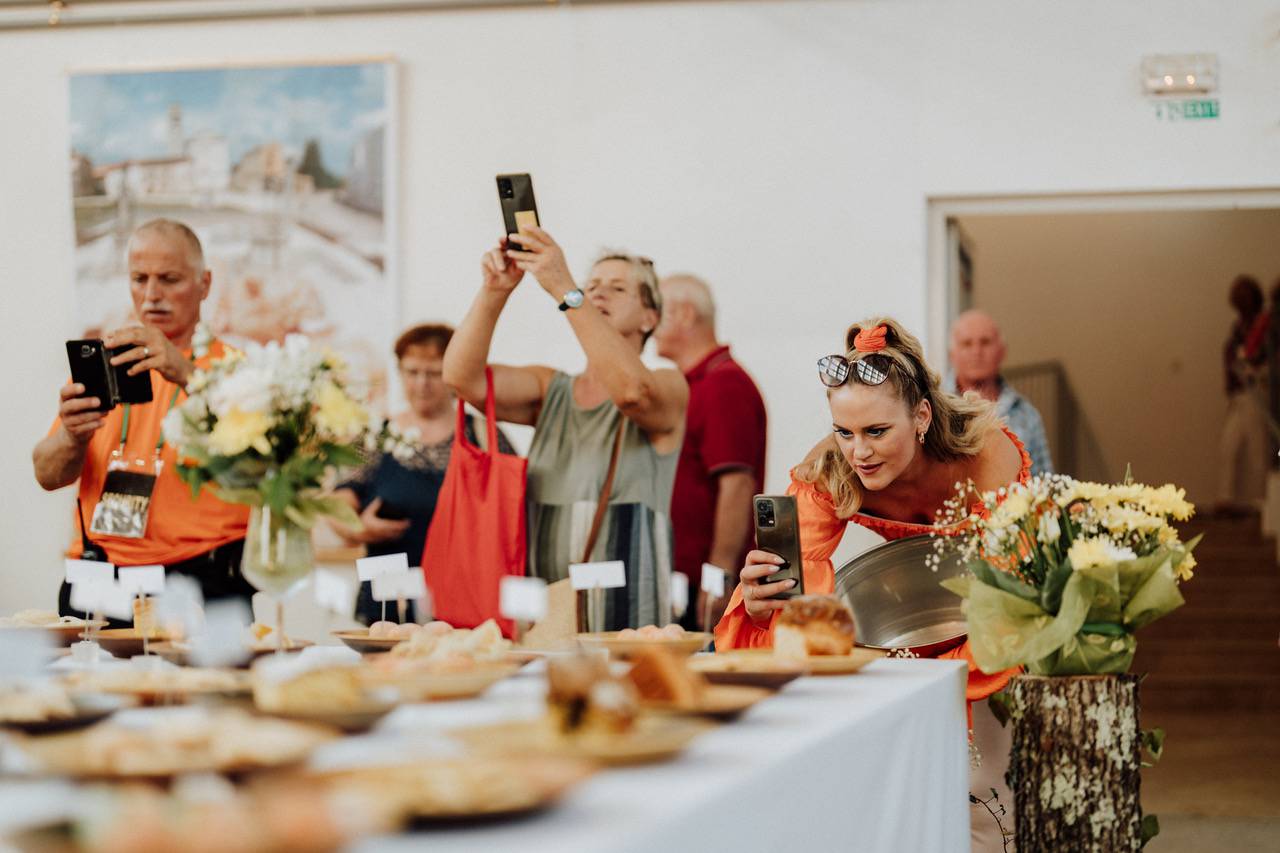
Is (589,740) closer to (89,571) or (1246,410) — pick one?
(89,571)

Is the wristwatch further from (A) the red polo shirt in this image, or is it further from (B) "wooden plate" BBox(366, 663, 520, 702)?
(B) "wooden plate" BBox(366, 663, 520, 702)

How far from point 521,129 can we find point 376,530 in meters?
2.01

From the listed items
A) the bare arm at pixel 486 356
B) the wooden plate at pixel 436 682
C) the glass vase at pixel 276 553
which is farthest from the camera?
the bare arm at pixel 486 356

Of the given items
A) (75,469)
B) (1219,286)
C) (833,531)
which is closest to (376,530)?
(75,469)

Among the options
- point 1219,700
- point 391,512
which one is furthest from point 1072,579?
point 1219,700

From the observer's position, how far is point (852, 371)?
2.67 metres

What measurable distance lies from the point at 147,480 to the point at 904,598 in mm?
1478

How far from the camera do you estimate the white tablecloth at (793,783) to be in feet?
3.59

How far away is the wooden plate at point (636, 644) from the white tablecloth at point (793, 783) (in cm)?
23

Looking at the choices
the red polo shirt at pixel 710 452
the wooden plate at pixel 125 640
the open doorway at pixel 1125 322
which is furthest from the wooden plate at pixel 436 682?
the open doorway at pixel 1125 322

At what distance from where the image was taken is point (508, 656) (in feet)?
7.46

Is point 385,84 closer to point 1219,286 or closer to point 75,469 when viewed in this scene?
point 75,469

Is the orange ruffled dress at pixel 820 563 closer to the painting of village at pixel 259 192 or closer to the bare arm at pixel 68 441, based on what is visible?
the bare arm at pixel 68 441

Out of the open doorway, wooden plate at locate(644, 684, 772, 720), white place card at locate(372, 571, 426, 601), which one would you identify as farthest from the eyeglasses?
the open doorway
